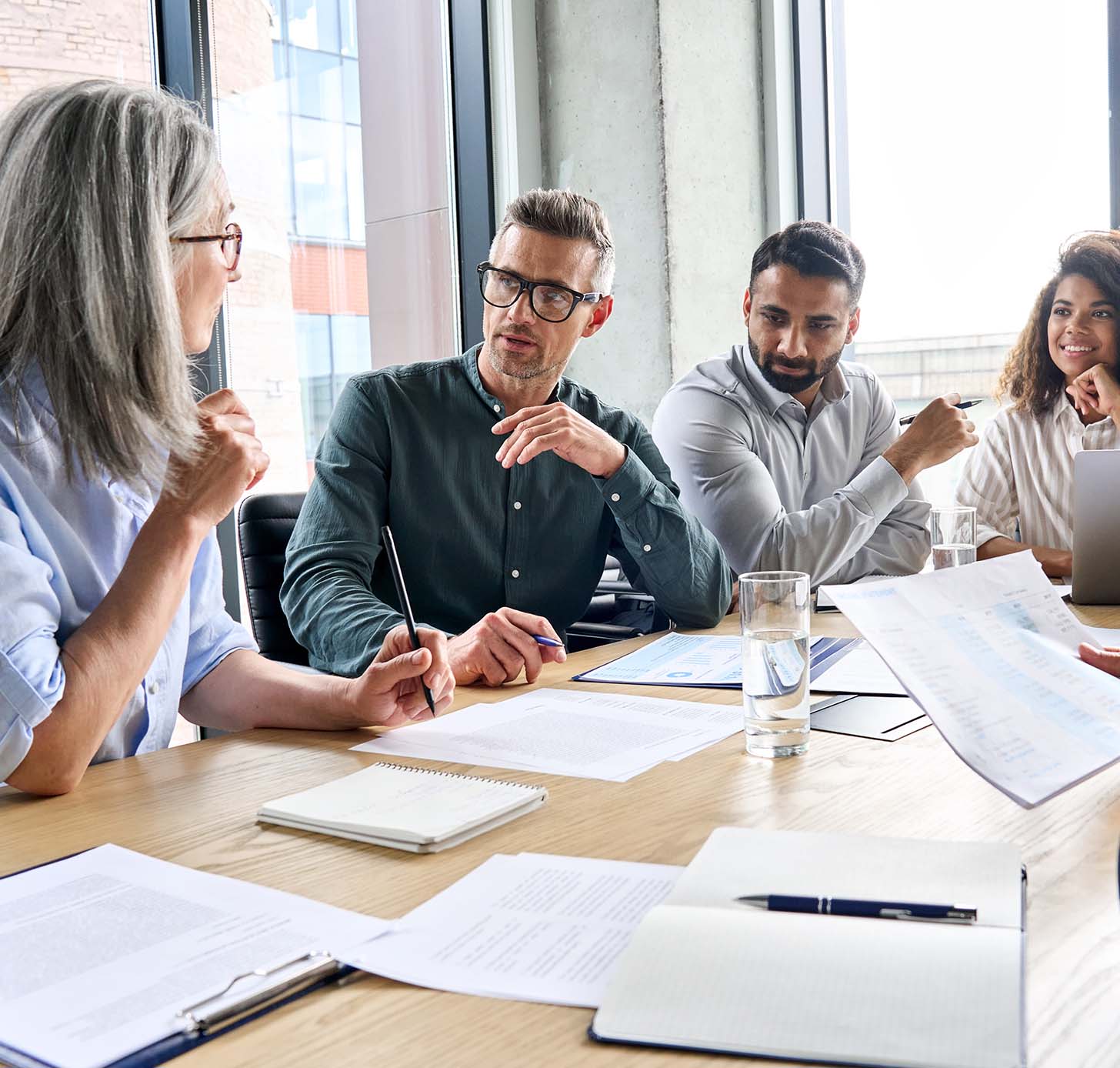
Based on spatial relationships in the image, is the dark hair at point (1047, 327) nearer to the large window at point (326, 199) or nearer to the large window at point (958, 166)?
the large window at point (958, 166)

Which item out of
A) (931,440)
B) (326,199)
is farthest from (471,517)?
(326,199)

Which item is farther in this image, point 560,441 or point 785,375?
point 785,375

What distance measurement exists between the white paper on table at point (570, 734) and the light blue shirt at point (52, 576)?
27 cm

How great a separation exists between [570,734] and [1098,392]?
1802 millimetres

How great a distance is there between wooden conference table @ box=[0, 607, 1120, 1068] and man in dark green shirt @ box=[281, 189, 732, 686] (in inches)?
27.6

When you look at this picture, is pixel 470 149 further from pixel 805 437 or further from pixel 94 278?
pixel 94 278

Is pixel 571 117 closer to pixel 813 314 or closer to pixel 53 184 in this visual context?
pixel 813 314

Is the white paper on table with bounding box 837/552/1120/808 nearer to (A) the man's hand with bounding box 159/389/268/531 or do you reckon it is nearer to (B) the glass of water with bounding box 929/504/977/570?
(B) the glass of water with bounding box 929/504/977/570

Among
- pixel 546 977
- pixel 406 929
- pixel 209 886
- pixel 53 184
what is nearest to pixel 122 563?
pixel 53 184

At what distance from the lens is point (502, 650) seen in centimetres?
140

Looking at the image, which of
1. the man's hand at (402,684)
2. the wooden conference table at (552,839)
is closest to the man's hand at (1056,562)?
the wooden conference table at (552,839)

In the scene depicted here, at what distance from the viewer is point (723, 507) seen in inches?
86.0

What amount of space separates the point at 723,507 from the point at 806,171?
1761 millimetres

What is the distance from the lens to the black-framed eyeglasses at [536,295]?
80.0 inches
